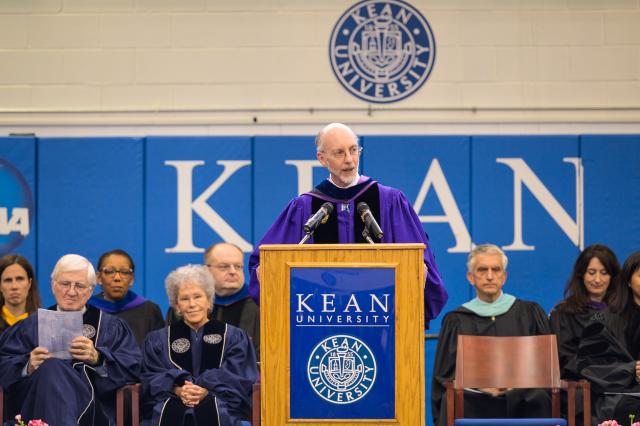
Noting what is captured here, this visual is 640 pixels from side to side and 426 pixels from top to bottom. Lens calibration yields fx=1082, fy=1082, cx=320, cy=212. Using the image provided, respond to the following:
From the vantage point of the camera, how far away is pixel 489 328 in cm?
670

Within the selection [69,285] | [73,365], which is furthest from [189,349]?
[69,285]

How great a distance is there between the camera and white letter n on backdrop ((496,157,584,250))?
26.7 ft

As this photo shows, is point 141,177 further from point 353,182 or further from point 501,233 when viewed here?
point 353,182

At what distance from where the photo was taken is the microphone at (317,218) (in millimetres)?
4078

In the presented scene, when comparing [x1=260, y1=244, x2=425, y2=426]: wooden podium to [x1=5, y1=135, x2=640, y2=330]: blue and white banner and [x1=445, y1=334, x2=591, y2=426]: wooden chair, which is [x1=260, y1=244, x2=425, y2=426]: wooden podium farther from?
[x1=5, y1=135, x2=640, y2=330]: blue and white banner

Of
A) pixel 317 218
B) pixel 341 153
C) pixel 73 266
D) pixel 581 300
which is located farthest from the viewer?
pixel 581 300

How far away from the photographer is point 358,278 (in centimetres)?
388

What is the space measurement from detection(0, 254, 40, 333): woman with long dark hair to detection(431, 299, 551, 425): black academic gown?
2.49 m

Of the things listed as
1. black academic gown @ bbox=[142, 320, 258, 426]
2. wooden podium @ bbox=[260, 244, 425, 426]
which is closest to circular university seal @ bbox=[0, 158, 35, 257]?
black academic gown @ bbox=[142, 320, 258, 426]

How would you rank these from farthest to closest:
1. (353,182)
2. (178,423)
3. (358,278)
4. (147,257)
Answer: (147,257) < (178,423) < (353,182) < (358,278)

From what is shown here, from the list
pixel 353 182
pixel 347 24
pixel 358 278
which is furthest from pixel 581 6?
pixel 358 278

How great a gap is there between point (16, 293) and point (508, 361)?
2973 mm

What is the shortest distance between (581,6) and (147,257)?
3813mm

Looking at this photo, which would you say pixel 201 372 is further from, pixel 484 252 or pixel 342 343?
pixel 342 343
